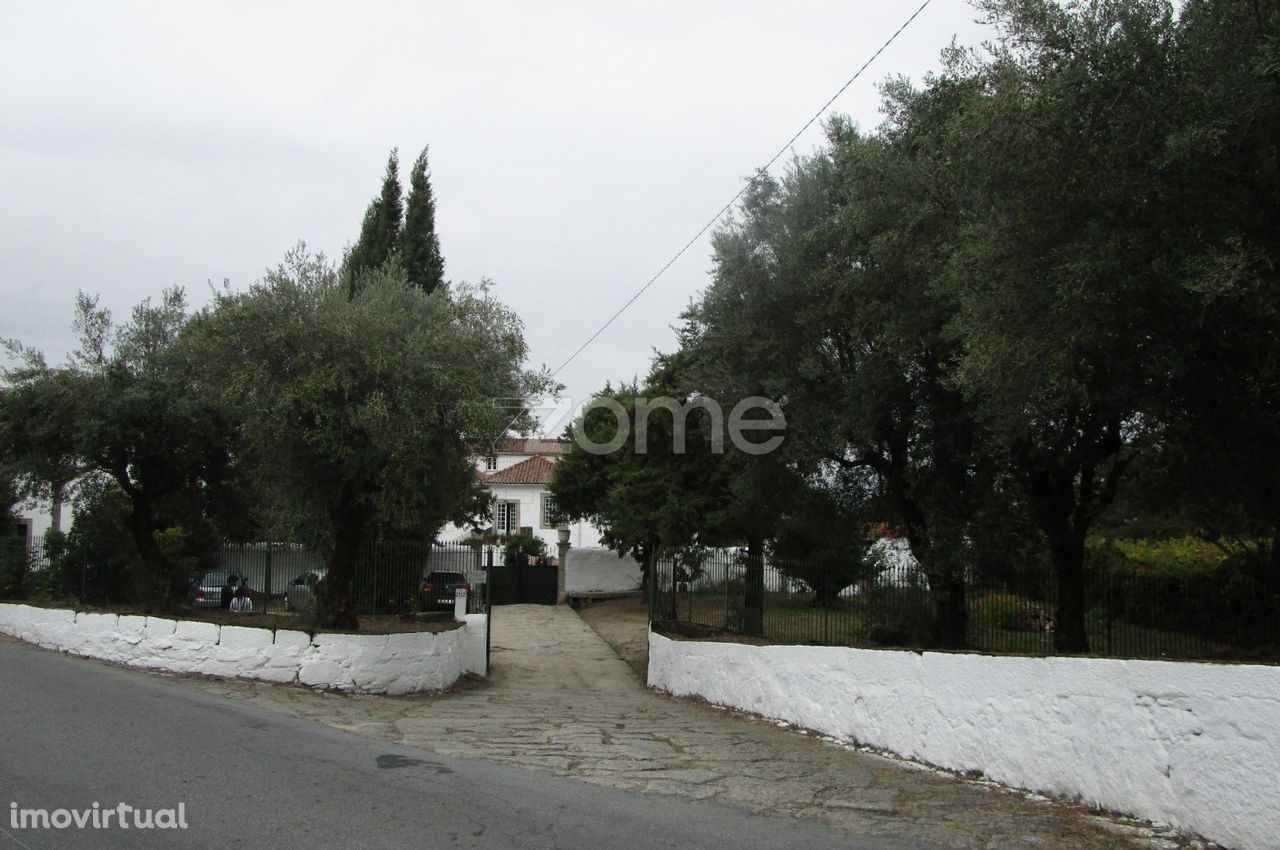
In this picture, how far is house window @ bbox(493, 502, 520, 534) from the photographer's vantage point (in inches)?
2044

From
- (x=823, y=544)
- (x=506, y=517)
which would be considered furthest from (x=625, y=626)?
(x=506, y=517)

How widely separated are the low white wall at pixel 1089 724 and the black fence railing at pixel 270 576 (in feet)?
28.5

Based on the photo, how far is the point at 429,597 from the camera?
20453mm

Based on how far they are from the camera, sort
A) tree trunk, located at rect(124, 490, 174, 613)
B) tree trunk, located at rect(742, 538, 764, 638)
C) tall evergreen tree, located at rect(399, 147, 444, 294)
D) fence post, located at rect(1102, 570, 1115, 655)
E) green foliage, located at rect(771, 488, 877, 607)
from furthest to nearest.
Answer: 1. tall evergreen tree, located at rect(399, 147, 444, 294)
2. tree trunk, located at rect(124, 490, 174, 613)
3. tree trunk, located at rect(742, 538, 764, 638)
4. green foliage, located at rect(771, 488, 877, 607)
5. fence post, located at rect(1102, 570, 1115, 655)

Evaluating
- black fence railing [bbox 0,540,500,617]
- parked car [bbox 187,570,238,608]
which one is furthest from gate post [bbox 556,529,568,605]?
parked car [bbox 187,570,238,608]

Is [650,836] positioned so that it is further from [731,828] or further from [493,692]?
[493,692]

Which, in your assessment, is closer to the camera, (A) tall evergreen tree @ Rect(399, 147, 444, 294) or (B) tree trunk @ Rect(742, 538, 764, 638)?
(B) tree trunk @ Rect(742, 538, 764, 638)

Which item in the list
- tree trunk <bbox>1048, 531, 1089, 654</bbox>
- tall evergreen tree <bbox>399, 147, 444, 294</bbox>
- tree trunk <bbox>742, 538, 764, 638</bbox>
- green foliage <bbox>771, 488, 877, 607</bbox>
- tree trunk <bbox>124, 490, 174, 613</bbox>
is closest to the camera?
tree trunk <bbox>1048, 531, 1089, 654</bbox>

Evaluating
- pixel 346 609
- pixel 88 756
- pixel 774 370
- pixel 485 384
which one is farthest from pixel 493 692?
pixel 88 756

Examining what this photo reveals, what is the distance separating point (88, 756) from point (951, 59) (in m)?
11.2

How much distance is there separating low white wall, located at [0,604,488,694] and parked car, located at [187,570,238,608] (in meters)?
2.95

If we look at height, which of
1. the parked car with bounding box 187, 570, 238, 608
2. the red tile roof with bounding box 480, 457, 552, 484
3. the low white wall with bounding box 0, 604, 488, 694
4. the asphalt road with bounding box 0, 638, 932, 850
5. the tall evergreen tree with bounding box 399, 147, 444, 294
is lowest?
the asphalt road with bounding box 0, 638, 932, 850

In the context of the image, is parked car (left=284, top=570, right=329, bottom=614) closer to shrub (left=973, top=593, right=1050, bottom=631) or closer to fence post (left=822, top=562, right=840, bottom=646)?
fence post (left=822, top=562, right=840, bottom=646)

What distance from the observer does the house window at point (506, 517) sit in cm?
5191
